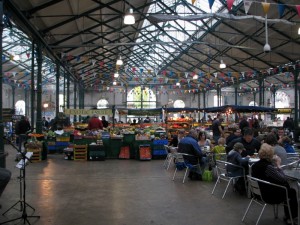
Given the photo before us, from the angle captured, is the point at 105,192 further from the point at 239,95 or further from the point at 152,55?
the point at 239,95

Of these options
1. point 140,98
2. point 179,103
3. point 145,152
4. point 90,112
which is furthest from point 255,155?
point 179,103

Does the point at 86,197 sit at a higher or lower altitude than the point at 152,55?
lower

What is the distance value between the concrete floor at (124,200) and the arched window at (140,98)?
34.4m

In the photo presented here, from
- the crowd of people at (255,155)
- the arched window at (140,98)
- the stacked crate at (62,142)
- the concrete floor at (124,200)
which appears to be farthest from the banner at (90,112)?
the arched window at (140,98)

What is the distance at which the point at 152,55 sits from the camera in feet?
109

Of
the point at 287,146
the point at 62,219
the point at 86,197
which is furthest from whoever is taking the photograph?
the point at 287,146

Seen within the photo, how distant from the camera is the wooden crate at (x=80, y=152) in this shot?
13.0 metres

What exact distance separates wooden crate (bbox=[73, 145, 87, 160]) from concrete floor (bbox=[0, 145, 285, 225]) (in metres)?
2.93

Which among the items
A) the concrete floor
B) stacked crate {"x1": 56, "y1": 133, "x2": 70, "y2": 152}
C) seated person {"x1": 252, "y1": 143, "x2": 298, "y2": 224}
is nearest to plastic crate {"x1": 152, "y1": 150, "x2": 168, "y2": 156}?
the concrete floor

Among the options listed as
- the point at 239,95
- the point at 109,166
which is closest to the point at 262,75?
the point at 109,166

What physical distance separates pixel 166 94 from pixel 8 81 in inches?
751

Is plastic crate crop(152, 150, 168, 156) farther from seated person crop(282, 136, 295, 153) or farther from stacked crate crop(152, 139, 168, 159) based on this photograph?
seated person crop(282, 136, 295, 153)

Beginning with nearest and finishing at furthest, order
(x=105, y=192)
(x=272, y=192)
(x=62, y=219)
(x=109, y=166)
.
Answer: (x=272, y=192) → (x=62, y=219) → (x=105, y=192) → (x=109, y=166)

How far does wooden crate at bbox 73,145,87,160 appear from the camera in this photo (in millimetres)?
13023
